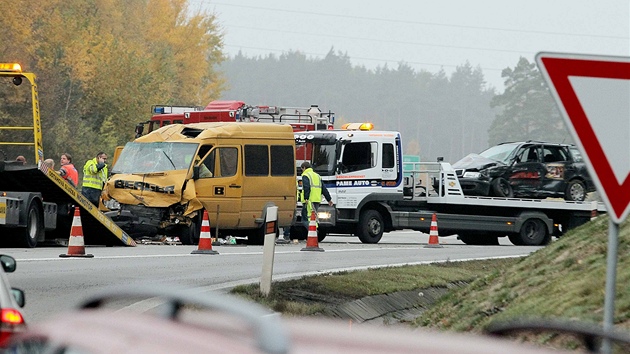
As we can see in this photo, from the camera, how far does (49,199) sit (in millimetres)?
22734

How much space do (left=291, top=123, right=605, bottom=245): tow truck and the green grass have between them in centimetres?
1167

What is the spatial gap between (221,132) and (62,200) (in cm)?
409

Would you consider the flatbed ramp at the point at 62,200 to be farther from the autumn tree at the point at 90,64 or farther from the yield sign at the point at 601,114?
the autumn tree at the point at 90,64

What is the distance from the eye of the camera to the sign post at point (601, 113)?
5.66m

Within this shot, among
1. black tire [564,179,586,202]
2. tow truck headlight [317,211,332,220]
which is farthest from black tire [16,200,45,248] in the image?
black tire [564,179,586,202]

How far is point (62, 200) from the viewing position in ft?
74.7

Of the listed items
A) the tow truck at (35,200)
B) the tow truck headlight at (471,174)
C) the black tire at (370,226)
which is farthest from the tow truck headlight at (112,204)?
the tow truck headlight at (471,174)

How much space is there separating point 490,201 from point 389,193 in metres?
2.99

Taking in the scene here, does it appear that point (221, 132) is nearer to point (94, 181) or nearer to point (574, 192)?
point (94, 181)

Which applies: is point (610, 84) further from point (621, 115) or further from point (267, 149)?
point (267, 149)

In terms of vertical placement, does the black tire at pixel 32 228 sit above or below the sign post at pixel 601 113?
below

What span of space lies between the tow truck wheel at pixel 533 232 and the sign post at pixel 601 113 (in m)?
25.6

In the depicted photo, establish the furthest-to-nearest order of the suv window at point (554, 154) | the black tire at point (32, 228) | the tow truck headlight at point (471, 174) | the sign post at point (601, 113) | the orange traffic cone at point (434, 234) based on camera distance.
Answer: the tow truck headlight at point (471, 174) → the suv window at point (554, 154) → the orange traffic cone at point (434, 234) → the black tire at point (32, 228) → the sign post at point (601, 113)

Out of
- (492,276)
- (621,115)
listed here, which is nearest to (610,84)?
(621,115)
